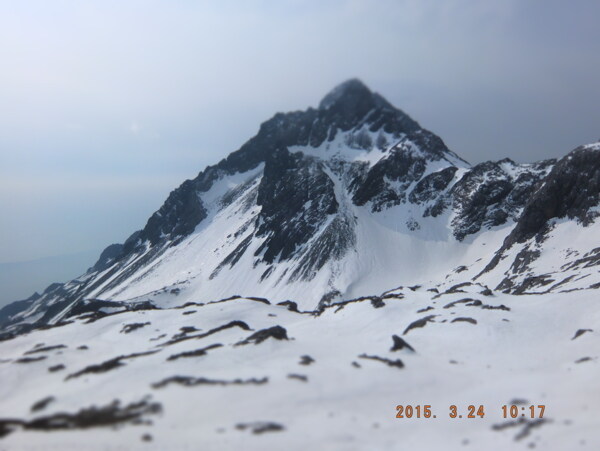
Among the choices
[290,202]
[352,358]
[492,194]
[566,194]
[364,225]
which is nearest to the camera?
[352,358]

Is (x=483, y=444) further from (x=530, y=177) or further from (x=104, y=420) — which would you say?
(x=530, y=177)

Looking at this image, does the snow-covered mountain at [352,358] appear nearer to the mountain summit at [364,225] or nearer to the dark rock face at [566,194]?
the dark rock face at [566,194]

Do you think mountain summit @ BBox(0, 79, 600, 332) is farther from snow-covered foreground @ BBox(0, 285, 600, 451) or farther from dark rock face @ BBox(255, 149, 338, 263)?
snow-covered foreground @ BBox(0, 285, 600, 451)

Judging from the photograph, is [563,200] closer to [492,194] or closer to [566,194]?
[566,194]

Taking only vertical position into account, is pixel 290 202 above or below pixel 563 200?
above

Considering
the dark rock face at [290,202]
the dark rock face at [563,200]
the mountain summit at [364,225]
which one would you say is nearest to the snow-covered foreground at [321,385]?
the mountain summit at [364,225]

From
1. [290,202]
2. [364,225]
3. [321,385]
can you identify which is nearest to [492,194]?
[364,225]

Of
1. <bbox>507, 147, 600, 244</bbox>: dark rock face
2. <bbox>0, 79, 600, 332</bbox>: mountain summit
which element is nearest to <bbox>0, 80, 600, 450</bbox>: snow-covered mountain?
<bbox>507, 147, 600, 244</bbox>: dark rock face
